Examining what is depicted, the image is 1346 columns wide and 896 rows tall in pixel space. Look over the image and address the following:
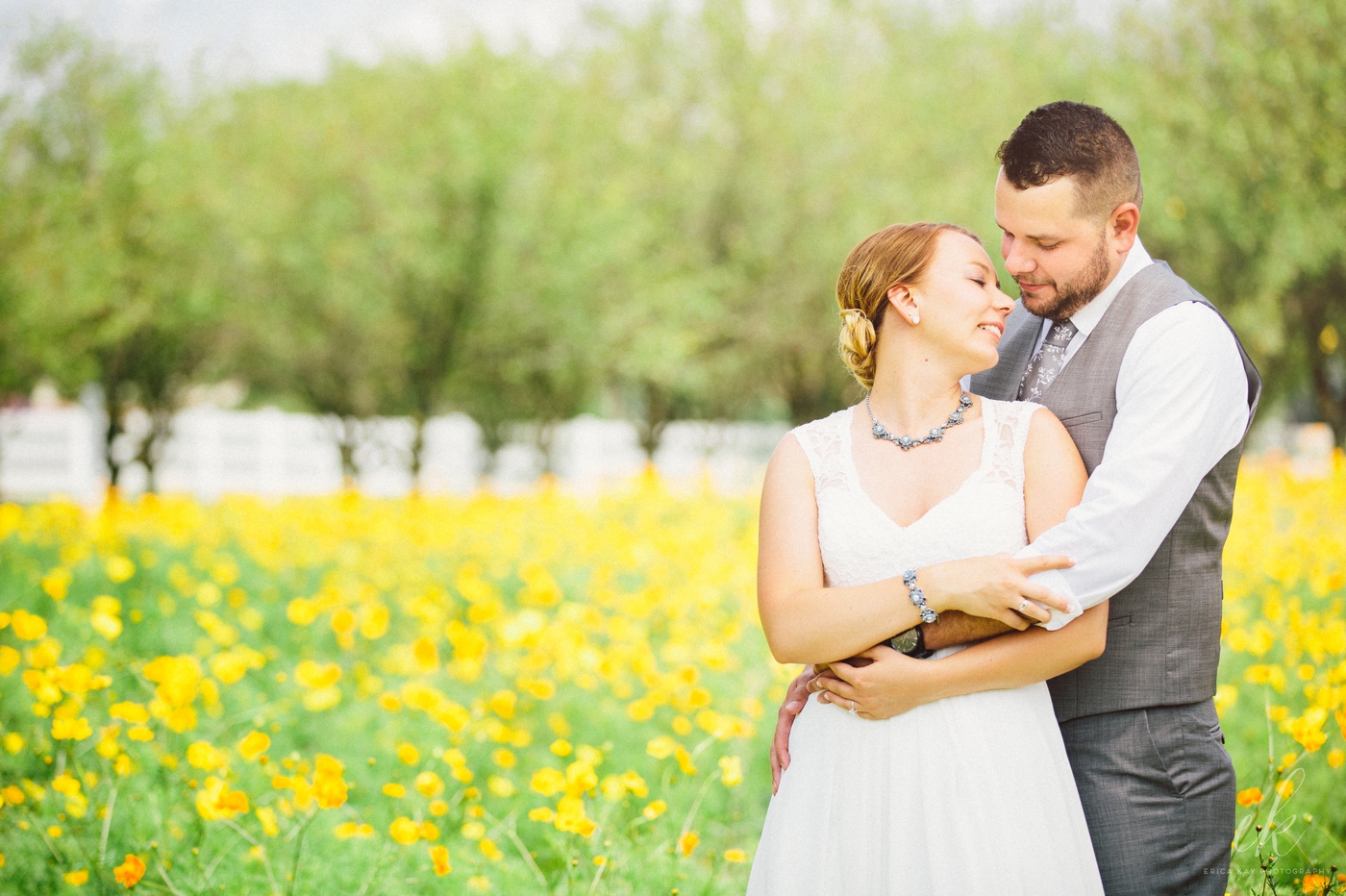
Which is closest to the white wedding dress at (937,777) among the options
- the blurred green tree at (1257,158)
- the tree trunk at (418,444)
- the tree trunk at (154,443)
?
the blurred green tree at (1257,158)

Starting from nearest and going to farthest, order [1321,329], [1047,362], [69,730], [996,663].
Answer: [996,663], [1047,362], [69,730], [1321,329]

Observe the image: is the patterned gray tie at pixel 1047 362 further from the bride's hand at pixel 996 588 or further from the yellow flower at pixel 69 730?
the yellow flower at pixel 69 730

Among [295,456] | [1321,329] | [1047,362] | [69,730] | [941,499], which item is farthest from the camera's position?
[295,456]

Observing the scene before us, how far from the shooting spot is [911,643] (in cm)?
208

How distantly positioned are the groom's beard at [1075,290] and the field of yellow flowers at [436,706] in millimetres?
1263

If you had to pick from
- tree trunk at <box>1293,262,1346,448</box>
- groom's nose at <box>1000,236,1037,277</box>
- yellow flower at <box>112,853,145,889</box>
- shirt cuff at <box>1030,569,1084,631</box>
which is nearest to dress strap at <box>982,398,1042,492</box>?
shirt cuff at <box>1030,569,1084,631</box>

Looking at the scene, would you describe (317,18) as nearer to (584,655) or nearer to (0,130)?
(0,130)

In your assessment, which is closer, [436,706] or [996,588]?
[996,588]

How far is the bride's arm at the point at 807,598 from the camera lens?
2.03m

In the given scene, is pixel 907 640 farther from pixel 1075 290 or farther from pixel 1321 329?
pixel 1321 329

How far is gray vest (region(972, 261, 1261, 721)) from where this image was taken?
223 cm

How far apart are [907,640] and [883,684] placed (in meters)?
0.10

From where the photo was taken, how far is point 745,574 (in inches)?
248

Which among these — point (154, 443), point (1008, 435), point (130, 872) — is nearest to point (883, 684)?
point (1008, 435)
